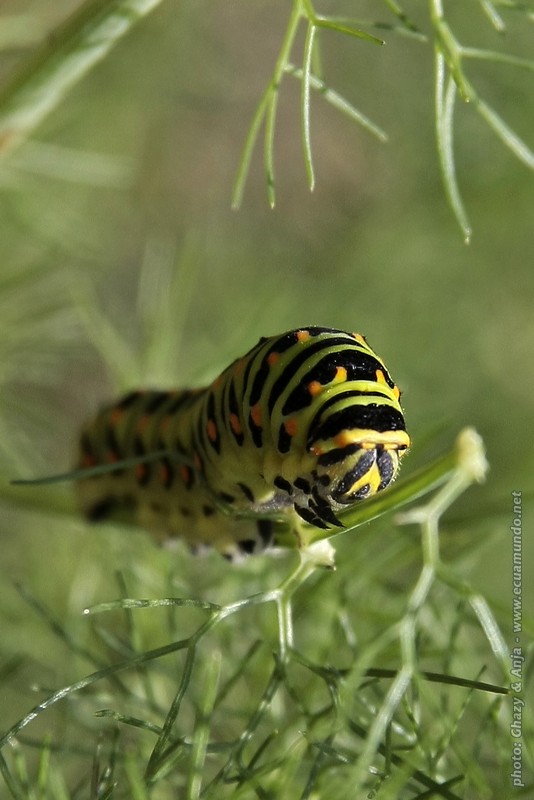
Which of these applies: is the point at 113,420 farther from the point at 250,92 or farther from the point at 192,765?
the point at 250,92

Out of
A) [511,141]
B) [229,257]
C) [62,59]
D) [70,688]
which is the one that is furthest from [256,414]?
[229,257]

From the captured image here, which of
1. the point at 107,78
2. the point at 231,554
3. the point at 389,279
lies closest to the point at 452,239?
the point at 389,279

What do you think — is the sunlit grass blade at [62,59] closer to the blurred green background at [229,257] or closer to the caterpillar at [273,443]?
the caterpillar at [273,443]

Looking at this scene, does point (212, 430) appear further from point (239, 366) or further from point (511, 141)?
point (511, 141)

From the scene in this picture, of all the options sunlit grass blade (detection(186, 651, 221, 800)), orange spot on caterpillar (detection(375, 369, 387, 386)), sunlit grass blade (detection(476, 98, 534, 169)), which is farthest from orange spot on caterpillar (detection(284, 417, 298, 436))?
sunlit grass blade (detection(476, 98, 534, 169))

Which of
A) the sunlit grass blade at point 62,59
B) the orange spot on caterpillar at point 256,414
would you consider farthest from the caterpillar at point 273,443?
the sunlit grass blade at point 62,59

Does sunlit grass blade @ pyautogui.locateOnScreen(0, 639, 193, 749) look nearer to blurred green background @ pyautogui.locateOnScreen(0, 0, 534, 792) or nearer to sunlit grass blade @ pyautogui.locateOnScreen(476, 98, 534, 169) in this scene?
sunlit grass blade @ pyautogui.locateOnScreen(476, 98, 534, 169)
